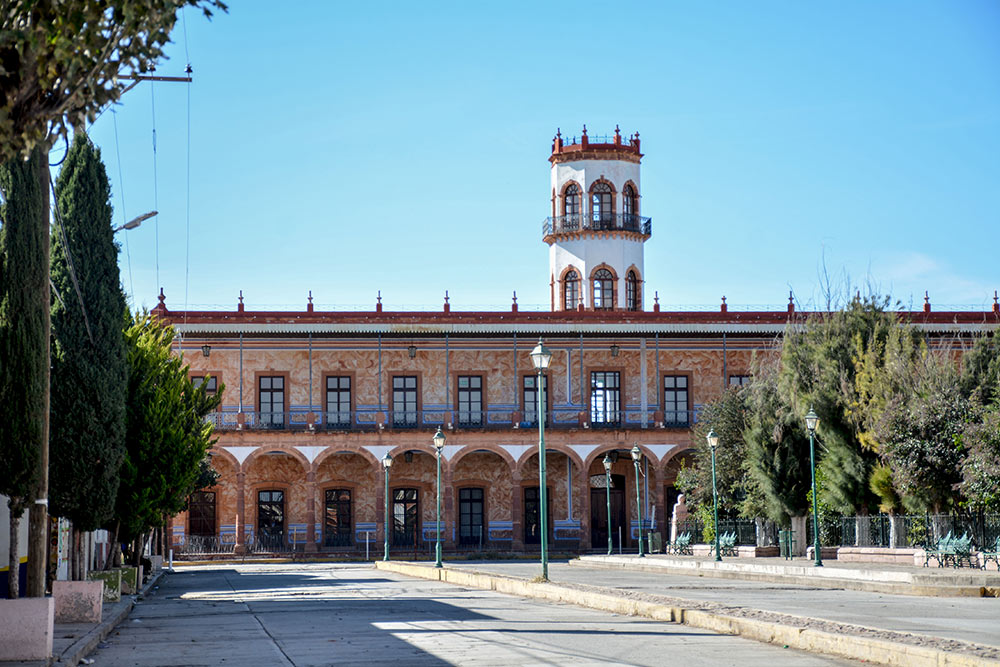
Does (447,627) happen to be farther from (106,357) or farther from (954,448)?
(954,448)

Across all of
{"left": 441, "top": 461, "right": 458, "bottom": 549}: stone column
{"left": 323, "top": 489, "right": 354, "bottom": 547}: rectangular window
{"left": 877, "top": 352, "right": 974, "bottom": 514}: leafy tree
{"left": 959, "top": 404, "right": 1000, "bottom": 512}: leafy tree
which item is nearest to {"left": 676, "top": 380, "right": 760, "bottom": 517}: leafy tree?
{"left": 877, "top": 352, "right": 974, "bottom": 514}: leafy tree

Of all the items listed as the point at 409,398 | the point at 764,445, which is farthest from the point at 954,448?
the point at 409,398

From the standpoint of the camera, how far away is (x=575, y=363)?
146 ft

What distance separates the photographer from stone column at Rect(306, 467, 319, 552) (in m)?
41.7

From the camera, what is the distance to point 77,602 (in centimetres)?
1445

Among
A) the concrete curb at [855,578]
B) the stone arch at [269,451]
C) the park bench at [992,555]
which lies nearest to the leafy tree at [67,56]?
the concrete curb at [855,578]

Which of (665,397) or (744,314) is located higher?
(744,314)

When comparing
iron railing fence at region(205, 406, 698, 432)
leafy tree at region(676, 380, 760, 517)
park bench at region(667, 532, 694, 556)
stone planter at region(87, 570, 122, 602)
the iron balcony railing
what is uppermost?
the iron balcony railing

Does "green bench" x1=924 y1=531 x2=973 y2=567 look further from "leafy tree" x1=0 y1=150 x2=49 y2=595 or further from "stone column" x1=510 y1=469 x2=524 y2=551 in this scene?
"stone column" x1=510 y1=469 x2=524 y2=551

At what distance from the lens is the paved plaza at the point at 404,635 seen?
33.4 ft

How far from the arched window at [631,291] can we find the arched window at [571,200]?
11.4 feet

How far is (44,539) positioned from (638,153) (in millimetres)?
42516

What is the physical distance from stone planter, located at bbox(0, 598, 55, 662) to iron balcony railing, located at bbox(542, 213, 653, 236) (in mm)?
41122

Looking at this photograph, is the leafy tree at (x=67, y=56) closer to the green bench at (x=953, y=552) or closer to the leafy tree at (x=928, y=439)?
the green bench at (x=953, y=552)
